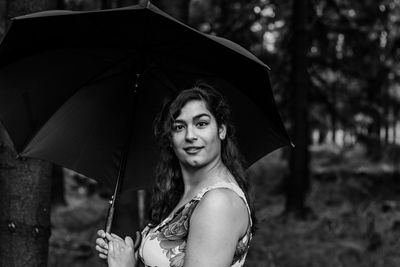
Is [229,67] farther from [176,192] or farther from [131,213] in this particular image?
[131,213]

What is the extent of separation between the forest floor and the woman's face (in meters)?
3.91

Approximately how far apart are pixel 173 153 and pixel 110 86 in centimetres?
64

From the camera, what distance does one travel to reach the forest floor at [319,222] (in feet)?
30.1

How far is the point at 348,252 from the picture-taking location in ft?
30.7

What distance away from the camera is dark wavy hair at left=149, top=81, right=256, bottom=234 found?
2684mm

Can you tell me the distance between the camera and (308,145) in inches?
517

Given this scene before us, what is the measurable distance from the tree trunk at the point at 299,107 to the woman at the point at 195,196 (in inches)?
364

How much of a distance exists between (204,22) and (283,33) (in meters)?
2.65

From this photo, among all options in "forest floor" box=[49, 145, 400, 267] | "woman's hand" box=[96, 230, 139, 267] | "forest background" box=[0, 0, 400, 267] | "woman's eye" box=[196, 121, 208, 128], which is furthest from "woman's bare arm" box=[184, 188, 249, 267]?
"forest background" box=[0, 0, 400, 267]

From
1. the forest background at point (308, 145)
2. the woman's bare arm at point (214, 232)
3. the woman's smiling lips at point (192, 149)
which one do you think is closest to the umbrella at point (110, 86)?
the woman's smiling lips at point (192, 149)

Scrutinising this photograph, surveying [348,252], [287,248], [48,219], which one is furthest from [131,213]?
[48,219]

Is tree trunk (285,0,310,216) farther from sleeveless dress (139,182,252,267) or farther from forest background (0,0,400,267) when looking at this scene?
sleeveless dress (139,182,252,267)

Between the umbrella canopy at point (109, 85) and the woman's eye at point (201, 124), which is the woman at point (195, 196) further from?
the umbrella canopy at point (109, 85)

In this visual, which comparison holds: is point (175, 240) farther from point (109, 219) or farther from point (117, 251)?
point (109, 219)
